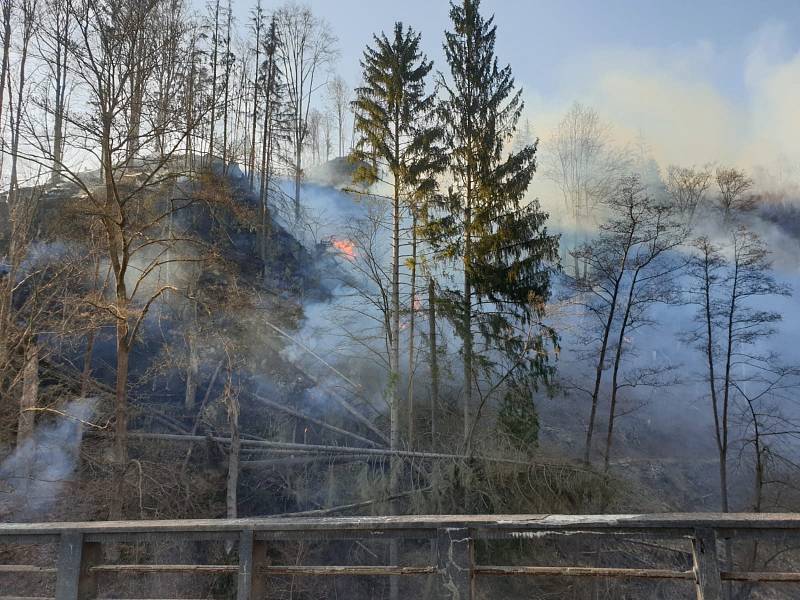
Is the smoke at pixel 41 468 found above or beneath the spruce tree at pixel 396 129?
beneath

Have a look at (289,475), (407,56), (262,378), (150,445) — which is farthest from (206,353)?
(407,56)

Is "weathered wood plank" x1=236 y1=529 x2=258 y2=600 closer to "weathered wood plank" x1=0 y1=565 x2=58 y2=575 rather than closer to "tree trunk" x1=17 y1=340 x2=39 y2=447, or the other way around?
"weathered wood plank" x1=0 y1=565 x2=58 y2=575

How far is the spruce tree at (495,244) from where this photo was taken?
655 inches

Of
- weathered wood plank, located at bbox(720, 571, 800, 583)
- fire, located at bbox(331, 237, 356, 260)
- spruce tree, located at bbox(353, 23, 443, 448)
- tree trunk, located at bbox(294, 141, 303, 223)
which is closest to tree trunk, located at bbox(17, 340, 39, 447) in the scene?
spruce tree, located at bbox(353, 23, 443, 448)

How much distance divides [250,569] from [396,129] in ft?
52.0

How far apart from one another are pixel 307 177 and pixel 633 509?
3267 centimetres

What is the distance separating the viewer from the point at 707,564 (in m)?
2.58

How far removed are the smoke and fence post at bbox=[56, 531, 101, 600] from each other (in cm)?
1000

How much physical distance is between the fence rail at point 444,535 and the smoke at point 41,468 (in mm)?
10063

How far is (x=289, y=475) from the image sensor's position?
14.9m

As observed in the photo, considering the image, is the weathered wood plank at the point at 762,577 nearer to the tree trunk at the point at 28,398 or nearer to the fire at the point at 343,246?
the tree trunk at the point at 28,398

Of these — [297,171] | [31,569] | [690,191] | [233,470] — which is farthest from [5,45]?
[690,191]

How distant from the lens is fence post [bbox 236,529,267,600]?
3006 mm

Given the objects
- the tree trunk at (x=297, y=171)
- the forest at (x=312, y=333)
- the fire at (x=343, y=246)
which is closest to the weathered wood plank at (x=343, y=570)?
the forest at (x=312, y=333)
